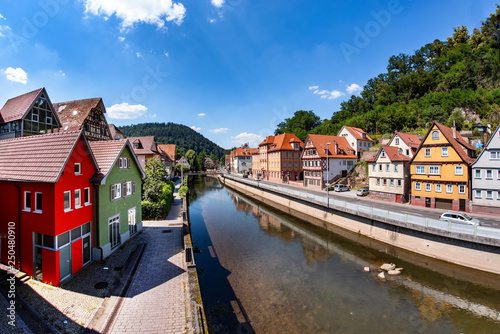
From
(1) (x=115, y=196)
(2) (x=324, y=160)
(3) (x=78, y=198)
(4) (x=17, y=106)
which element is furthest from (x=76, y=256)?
(2) (x=324, y=160)

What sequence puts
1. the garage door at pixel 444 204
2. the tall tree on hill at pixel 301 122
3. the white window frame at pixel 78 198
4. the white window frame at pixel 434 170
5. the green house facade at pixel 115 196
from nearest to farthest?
the white window frame at pixel 78 198, the green house facade at pixel 115 196, the garage door at pixel 444 204, the white window frame at pixel 434 170, the tall tree on hill at pixel 301 122

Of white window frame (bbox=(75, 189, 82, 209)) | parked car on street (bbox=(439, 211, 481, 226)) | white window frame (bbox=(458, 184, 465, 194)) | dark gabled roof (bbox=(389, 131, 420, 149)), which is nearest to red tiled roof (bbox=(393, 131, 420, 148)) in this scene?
dark gabled roof (bbox=(389, 131, 420, 149))

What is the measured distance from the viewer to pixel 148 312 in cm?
945

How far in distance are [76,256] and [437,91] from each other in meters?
81.5

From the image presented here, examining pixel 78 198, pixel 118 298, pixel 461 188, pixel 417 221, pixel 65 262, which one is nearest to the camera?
pixel 118 298

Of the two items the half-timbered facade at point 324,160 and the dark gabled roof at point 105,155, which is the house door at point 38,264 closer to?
the dark gabled roof at point 105,155

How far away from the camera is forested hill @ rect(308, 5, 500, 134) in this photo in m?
49.2

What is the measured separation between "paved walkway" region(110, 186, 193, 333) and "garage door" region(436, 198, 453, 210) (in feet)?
88.5

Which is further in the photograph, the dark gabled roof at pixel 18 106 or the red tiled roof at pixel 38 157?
the dark gabled roof at pixel 18 106

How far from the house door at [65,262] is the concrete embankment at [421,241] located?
2248 cm

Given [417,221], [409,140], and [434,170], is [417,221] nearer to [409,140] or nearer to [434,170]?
[434,170]

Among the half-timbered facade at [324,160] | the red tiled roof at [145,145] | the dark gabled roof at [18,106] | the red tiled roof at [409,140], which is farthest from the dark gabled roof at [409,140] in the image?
the red tiled roof at [145,145]

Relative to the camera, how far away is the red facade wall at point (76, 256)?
1219cm

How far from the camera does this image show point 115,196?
1600 centimetres
